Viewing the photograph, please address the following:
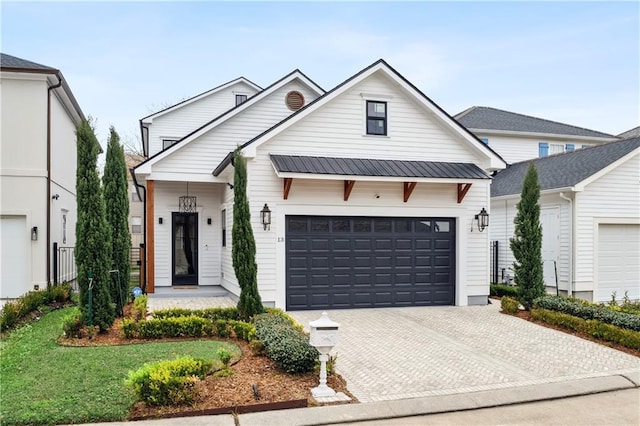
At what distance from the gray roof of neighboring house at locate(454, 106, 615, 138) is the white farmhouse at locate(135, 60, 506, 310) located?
11.6 meters

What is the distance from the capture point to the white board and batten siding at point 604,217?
46.3ft

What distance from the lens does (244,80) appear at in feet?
66.1

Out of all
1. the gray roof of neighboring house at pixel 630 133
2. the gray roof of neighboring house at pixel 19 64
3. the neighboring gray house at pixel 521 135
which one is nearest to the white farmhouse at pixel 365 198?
the gray roof of neighboring house at pixel 19 64

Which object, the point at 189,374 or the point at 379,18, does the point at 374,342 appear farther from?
the point at 379,18

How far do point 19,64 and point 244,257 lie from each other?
920 cm

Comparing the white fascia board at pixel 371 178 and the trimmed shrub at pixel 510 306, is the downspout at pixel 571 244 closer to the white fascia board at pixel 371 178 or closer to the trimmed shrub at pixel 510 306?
the trimmed shrub at pixel 510 306

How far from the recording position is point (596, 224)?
561 inches

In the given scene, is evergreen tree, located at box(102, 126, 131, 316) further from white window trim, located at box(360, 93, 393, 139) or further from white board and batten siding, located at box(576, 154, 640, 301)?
white board and batten siding, located at box(576, 154, 640, 301)

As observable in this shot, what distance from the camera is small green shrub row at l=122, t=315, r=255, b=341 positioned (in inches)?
323

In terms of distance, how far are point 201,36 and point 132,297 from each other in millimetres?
7325

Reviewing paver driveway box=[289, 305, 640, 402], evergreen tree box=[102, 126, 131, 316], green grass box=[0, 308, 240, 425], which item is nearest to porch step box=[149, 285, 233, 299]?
evergreen tree box=[102, 126, 131, 316]

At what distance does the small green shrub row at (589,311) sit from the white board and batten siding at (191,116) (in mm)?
14528

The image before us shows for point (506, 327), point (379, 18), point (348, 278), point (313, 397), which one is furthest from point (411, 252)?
point (313, 397)

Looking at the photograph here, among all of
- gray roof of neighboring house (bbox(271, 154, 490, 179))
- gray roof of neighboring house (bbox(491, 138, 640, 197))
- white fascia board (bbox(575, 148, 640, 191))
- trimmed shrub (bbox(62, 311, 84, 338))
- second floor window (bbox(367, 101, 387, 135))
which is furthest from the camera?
gray roof of neighboring house (bbox(491, 138, 640, 197))
